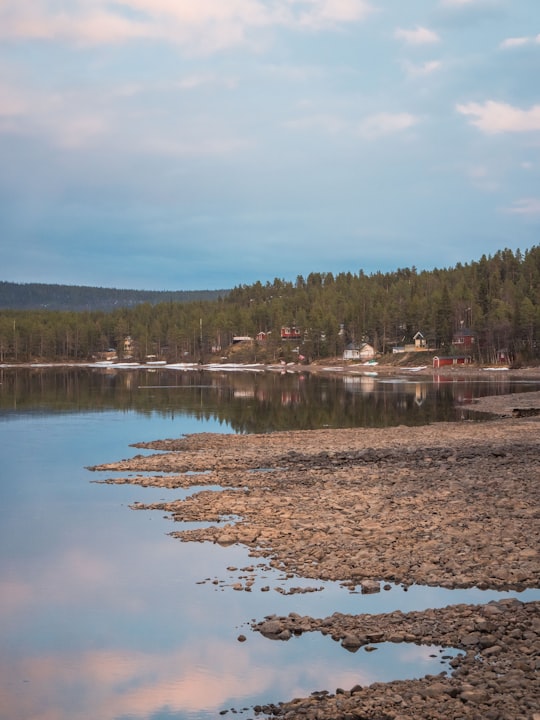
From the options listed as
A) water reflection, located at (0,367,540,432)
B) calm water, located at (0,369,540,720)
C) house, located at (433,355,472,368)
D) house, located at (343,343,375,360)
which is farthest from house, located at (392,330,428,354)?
calm water, located at (0,369,540,720)

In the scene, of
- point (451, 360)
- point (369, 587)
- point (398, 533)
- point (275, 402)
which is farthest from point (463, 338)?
point (369, 587)

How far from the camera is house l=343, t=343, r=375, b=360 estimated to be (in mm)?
173625

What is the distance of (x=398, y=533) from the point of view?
60.9 feet

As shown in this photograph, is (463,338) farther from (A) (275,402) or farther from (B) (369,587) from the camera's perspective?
(B) (369,587)

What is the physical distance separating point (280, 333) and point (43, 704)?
18897 centimetres

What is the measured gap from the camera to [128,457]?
35.6 metres

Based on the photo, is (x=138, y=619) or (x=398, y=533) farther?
(x=398, y=533)

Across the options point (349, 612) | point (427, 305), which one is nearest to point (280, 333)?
point (427, 305)

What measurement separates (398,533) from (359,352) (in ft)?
526

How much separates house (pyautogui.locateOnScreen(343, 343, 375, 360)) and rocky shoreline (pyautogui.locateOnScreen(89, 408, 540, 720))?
136 meters

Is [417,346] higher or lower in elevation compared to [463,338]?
lower

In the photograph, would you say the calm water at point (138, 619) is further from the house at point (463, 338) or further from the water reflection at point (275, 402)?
the house at point (463, 338)

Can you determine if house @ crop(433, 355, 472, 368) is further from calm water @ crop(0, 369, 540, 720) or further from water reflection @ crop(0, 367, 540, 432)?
calm water @ crop(0, 369, 540, 720)

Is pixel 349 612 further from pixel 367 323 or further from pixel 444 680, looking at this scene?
pixel 367 323
